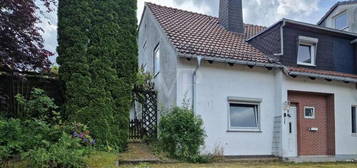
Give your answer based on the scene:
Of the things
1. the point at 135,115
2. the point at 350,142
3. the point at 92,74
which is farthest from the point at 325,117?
the point at 92,74

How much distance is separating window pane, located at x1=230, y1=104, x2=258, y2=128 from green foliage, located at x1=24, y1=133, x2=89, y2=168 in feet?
20.2

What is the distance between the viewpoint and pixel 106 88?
9.28 metres

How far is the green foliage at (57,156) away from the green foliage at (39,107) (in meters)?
1.97

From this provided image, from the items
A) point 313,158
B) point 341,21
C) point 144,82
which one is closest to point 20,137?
point 144,82

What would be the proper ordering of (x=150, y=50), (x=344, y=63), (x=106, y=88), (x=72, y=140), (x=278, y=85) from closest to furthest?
1. (x=72, y=140)
2. (x=106, y=88)
3. (x=278, y=85)
4. (x=344, y=63)
5. (x=150, y=50)

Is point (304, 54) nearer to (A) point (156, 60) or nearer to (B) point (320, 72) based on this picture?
(B) point (320, 72)

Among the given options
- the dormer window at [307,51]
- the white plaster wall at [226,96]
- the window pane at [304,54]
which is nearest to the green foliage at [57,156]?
→ the white plaster wall at [226,96]

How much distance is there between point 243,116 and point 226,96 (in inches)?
45.0

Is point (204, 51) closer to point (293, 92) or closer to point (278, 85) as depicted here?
point (278, 85)

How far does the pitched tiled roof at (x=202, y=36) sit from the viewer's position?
35.5ft

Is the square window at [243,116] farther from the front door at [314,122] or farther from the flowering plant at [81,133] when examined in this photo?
the flowering plant at [81,133]

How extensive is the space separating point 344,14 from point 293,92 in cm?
730

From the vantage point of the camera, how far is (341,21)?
16.1 meters

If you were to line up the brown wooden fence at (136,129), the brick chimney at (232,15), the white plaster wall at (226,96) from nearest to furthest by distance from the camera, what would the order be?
1. the white plaster wall at (226,96)
2. the brown wooden fence at (136,129)
3. the brick chimney at (232,15)
